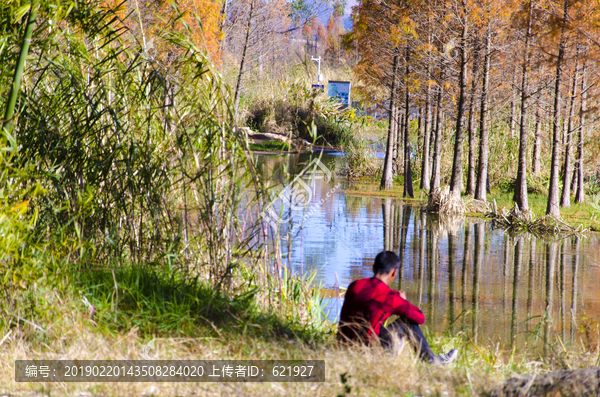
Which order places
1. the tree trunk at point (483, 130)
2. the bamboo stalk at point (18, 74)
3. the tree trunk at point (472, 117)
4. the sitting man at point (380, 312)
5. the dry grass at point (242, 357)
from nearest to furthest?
the dry grass at point (242, 357) < the bamboo stalk at point (18, 74) < the sitting man at point (380, 312) < the tree trunk at point (483, 130) < the tree trunk at point (472, 117)

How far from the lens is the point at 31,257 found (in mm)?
4324

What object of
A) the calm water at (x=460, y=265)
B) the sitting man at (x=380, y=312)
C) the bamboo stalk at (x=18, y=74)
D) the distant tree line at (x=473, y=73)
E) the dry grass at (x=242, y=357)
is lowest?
the calm water at (x=460, y=265)

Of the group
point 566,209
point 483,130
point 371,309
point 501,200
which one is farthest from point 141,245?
point 501,200

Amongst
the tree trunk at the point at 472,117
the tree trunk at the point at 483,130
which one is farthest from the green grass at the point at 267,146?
the tree trunk at the point at 483,130

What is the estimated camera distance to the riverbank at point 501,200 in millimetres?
14601

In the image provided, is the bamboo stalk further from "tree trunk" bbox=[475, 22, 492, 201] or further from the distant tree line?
"tree trunk" bbox=[475, 22, 492, 201]

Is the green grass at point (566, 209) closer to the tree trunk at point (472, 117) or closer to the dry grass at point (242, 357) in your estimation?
the tree trunk at point (472, 117)

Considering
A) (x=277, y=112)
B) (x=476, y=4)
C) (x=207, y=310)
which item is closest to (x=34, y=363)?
(x=207, y=310)

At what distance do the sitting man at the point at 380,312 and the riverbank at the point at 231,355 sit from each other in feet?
0.56

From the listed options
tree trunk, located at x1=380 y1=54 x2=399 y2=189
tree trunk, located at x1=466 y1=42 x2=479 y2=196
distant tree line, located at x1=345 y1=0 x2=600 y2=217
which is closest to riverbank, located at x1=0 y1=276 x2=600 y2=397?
distant tree line, located at x1=345 y1=0 x2=600 y2=217

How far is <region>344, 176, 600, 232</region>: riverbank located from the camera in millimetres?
14601

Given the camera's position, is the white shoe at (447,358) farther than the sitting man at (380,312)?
Yes

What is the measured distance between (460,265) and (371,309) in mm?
6133

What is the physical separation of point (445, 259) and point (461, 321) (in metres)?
3.74
